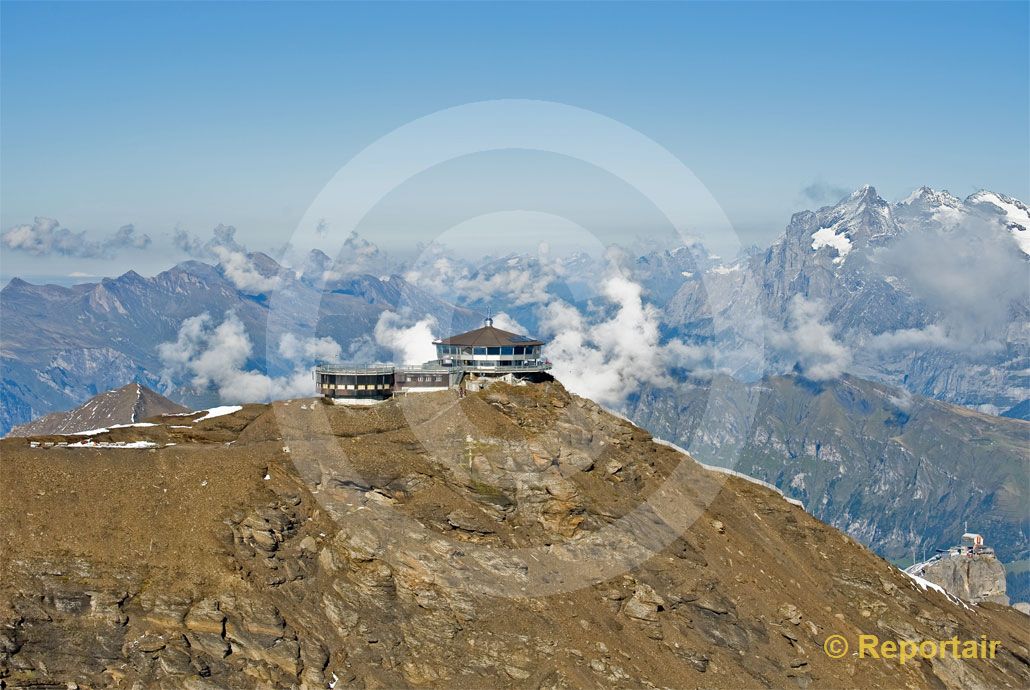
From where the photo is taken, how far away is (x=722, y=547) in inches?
4808

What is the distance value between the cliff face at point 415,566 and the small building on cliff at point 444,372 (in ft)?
65.0

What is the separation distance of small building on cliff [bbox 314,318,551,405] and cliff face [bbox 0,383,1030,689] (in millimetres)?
19809

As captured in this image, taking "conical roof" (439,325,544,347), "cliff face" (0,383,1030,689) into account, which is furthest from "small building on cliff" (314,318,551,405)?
"cliff face" (0,383,1030,689)

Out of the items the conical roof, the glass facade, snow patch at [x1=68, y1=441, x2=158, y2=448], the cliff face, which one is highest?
the conical roof

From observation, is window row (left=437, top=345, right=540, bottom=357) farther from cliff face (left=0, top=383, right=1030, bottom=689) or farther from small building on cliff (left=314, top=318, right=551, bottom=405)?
cliff face (left=0, top=383, right=1030, bottom=689)

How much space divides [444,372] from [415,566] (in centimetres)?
5894

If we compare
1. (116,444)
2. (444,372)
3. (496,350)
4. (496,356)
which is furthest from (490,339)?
(116,444)

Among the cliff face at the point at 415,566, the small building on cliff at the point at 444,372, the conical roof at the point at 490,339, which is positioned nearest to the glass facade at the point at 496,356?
the small building on cliff at the point at 444,372

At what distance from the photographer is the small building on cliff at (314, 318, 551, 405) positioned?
157 m

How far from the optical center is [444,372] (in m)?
157

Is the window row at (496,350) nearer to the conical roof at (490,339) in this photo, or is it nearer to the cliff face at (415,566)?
the conical roof at (490,339)

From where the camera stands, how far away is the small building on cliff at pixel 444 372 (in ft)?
514

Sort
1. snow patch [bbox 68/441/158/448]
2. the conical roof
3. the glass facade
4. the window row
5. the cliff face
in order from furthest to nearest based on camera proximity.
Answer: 1. the conical roof
2. the glass facade
3. the window row
4. snow patch [bbox 68/441/158/448]
5. the cliff face

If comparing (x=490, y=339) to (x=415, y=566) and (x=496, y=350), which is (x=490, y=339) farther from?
(x=415, y=566)
